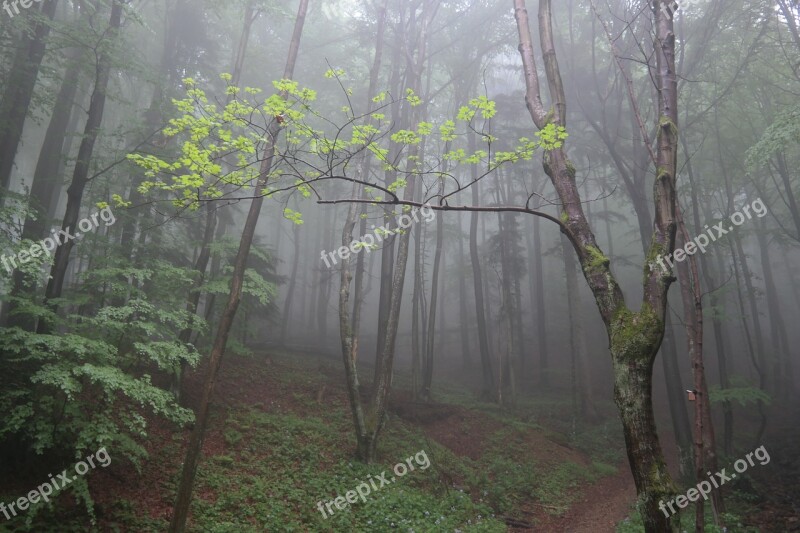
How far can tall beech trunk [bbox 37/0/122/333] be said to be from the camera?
7746 millimetres

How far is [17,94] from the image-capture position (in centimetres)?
899

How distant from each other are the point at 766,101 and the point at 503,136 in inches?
373

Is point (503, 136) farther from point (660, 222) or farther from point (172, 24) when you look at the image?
Result: point (660, 222)

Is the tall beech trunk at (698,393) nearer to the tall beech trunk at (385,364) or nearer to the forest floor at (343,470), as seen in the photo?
the forest floor at (343,470)

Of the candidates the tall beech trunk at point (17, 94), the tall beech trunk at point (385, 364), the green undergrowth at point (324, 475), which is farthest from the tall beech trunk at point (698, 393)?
the tall beech trunk at point (17, 94)

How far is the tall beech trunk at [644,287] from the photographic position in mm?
3727

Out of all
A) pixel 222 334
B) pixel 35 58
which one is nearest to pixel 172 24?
pixel 35 58

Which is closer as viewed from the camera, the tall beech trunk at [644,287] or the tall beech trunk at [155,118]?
the tall beech trunk at [644,287]

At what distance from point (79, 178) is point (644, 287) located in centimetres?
972

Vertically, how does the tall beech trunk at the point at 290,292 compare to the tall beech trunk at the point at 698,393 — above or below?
above

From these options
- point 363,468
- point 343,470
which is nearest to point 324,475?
point 343,470

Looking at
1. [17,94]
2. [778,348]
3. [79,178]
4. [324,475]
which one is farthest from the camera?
[778,348]

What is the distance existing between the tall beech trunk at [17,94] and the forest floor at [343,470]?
6.47m

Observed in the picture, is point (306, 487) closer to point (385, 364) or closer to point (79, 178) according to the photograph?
point (385, 364)
